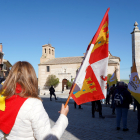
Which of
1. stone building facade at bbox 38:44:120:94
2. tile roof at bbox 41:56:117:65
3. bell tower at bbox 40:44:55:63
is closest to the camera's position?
stone building facade at bbox 38:44:120:94

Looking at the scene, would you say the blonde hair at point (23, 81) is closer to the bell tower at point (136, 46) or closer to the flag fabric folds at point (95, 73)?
the flag fabric folds at point (95, 73)

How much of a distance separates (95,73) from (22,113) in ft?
5.63

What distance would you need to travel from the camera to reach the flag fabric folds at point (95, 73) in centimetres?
292

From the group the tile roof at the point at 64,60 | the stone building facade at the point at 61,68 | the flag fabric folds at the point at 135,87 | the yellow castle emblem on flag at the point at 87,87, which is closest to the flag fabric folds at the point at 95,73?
the yellow castle emblem on flag at the point at 87,87

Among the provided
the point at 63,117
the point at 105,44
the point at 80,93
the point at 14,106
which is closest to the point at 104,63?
the point at 105,44

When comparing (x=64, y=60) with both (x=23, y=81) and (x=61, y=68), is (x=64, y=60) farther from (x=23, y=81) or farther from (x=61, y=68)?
(x=23, y=81)

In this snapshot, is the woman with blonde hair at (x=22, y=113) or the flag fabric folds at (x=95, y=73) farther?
the flag fabric folds at (x=95, y=73)

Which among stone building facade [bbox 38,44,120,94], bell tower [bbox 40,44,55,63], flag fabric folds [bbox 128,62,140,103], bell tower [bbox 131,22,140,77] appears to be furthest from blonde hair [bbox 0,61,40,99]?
bell tower [bbox 40,44,55,63]

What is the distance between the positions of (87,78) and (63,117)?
119cm

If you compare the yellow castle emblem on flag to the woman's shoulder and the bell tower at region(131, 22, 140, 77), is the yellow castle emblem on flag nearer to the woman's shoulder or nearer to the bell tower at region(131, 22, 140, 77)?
the woman's shoulder

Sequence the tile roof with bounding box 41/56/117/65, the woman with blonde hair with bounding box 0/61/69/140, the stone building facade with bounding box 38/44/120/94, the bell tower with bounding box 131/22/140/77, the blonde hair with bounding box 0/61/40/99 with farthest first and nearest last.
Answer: the tile roof with bounding box 41/56/117/65 < the stone building facade with bounding box 38/44/120/94 < the bell tower with bounding box 131/22/140/77 < the blonde hair with bounding box 0/61/40/99 < the woman with blonde hair with bounding box 0/61/69/140

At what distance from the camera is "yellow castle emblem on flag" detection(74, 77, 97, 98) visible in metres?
3.00

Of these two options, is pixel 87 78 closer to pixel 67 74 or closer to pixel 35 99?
pixel 35 99

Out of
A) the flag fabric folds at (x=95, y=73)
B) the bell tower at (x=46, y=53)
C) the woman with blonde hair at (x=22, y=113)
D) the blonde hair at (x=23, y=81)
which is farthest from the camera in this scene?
the bell tower at (x=46, y=53)
